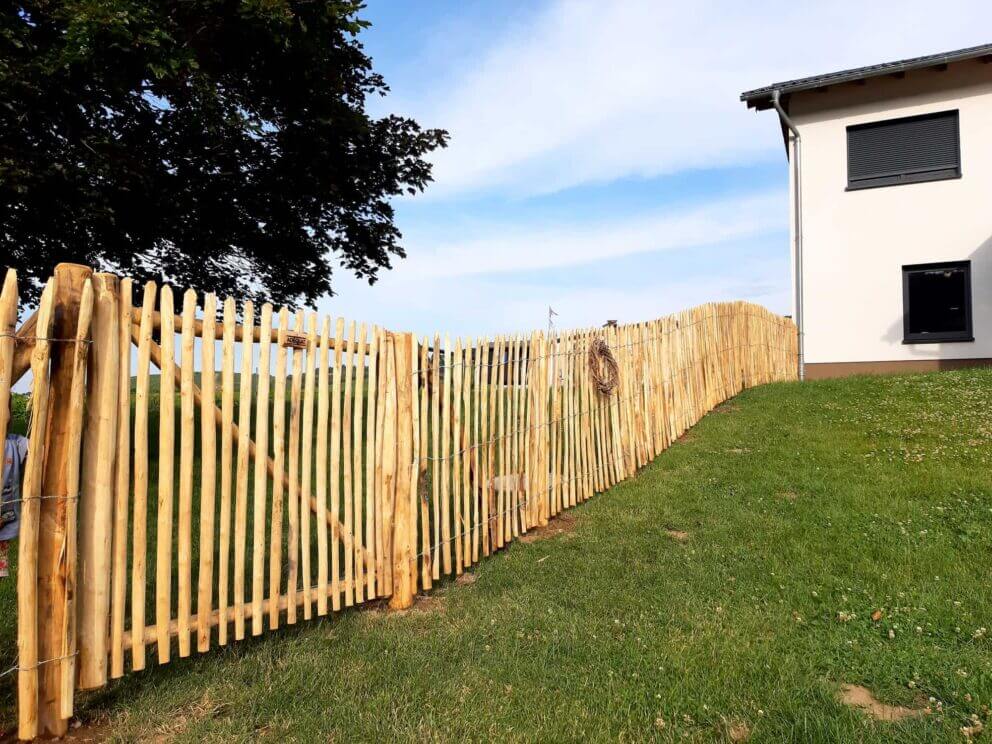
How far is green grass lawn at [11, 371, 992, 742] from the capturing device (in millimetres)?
2826

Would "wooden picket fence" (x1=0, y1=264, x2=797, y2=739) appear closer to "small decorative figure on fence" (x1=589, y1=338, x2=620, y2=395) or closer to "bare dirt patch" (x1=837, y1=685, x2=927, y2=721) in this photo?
"small decorative figure on fence" (x1=589, y1=338, x2=620, y2=395)

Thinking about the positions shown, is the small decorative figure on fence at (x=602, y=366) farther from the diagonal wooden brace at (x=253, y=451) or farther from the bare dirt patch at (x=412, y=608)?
the diagonal wooden brace at (x=253, y=451)

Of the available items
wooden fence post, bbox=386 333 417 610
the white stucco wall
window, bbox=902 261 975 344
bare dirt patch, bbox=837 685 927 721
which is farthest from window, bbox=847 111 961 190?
bare dirt patch, bbox=837 685 927 721

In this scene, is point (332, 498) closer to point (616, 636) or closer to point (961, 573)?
point (616, 636)

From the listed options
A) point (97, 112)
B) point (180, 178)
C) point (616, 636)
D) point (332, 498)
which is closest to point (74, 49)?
point (97, 112)

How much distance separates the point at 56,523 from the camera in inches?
106

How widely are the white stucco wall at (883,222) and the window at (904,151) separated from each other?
0.16m

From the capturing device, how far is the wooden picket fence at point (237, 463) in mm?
2711

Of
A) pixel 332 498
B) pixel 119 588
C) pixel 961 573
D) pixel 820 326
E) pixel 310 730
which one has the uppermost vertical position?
pixel 820 326

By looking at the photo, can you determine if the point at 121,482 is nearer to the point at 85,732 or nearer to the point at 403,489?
the point at 85,732

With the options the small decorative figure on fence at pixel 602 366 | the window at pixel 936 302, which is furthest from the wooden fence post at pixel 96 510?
the window at pixel 936 302

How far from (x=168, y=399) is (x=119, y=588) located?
3.05ft

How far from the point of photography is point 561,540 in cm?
553

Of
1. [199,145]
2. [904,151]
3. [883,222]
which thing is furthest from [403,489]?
[904,151]
